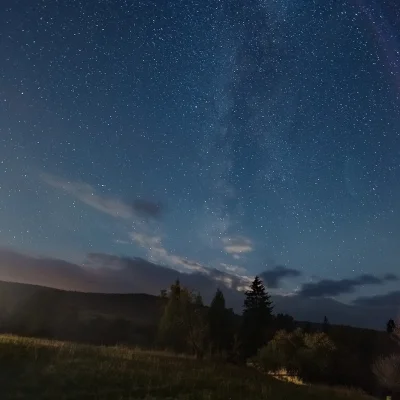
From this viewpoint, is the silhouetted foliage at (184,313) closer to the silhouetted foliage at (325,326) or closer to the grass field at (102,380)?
the grass field at (102,380)

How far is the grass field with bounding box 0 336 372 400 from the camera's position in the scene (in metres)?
21.0

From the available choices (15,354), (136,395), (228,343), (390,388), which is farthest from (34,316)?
(136,395)

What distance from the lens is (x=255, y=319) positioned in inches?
3465

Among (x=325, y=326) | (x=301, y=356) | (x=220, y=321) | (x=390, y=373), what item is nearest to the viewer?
(x=390, y=373)

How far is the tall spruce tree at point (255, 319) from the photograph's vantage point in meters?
82.6

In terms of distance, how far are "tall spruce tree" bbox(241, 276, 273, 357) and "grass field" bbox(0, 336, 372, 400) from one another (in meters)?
52.8

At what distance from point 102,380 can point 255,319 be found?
222 feet

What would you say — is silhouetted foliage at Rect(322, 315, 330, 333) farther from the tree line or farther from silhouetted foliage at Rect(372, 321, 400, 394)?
silhouetted foliage at Rect(372, 321, 400, 394)

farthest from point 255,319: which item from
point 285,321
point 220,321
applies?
point 285,321

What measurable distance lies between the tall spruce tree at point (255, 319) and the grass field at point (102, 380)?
5279 cm

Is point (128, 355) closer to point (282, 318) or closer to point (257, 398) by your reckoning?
point (257, 398)

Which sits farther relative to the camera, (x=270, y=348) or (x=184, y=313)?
(x=270, y=348)

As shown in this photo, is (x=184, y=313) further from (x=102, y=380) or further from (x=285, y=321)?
(x=285, y=321)

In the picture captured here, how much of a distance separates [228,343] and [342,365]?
1812 cm
